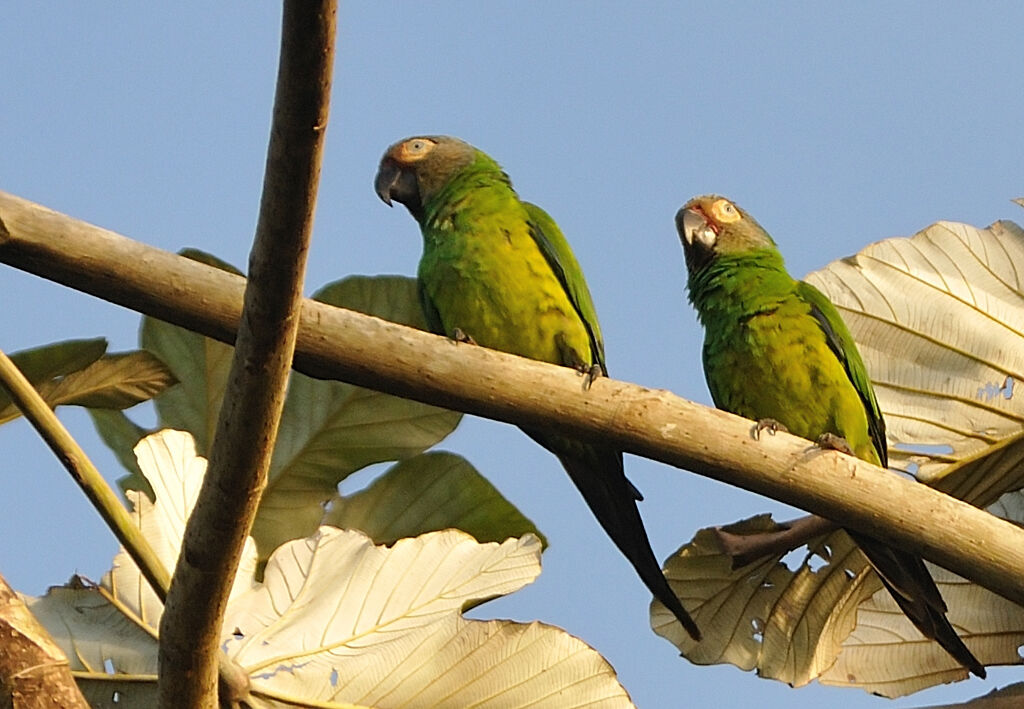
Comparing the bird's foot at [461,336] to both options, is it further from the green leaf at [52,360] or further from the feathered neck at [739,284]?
the green leaf at [52,360]

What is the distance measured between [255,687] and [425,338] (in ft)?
2.03

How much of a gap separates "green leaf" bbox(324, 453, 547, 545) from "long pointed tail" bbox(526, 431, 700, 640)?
1.19 ft

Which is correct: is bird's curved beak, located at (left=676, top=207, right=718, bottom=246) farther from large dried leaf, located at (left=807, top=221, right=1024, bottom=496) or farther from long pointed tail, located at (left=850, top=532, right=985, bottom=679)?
long pointed tail, located at (left=850, top=532, right=985, bottom=679)

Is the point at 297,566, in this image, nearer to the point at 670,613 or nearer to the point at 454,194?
the point at 670,613

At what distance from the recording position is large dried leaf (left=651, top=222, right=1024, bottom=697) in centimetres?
281

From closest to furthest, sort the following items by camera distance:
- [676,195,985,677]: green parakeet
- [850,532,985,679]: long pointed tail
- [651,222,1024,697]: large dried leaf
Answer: [850,532,985,679]: long pointed tail < [651,222,1024,697]: large dried leaf < [676,195,985,677]: green parakeet

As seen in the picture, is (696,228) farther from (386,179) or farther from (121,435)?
(121,435)

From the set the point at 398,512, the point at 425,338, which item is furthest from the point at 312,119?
the point at 398,512

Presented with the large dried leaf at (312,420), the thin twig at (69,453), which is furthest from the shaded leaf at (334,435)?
the thin twig at (69,453)

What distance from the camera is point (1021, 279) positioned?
285 centimetres

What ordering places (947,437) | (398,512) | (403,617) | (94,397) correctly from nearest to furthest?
(403,617)
(94,397)
(398,512)
(947,437)

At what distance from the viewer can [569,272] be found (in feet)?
10.8

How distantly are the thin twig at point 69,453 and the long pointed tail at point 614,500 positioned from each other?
1370 millimetres

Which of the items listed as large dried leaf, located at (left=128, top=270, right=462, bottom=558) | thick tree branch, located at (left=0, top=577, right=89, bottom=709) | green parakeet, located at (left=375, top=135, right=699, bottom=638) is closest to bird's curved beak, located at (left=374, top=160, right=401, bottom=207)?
green parakeet, located at (left=375, top=135, right=699, bottom=638)
